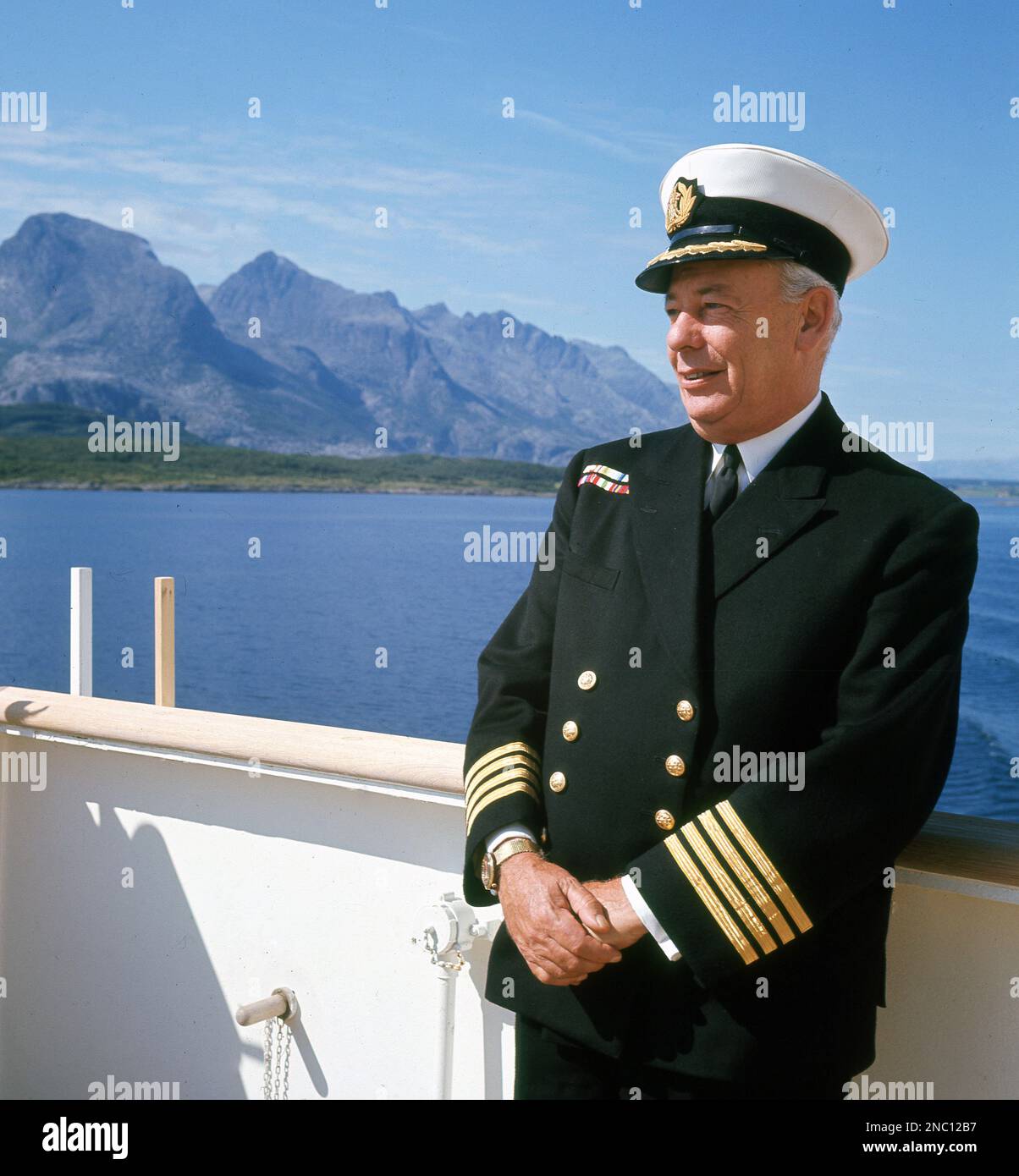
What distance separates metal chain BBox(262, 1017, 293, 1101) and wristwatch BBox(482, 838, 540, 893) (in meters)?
0.79

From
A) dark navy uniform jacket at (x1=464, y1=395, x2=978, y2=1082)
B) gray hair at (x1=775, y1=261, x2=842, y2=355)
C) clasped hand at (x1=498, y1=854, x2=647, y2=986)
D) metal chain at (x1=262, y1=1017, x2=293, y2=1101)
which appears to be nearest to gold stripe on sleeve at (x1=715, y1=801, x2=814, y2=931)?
dark navy uniform jacket at (x1=464, y1=395, x2=978, y2=1082)

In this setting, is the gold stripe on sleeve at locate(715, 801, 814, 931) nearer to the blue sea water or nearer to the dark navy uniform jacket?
the dark navy uniform jacket

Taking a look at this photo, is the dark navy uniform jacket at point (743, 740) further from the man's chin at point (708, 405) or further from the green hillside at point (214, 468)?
the green hillside at point (214, 468)

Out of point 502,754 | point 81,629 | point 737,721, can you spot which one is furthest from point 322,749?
point 81,629

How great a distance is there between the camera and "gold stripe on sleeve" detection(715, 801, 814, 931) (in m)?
1.37

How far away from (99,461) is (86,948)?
107m

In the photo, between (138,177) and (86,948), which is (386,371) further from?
(86,948)

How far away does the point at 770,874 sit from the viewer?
1373mm

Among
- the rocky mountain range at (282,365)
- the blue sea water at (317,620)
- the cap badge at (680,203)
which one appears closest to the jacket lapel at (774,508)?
the cap badge at (680,203)

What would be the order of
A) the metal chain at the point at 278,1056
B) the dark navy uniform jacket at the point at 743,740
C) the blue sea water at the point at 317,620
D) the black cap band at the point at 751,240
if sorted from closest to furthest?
the dark navy uniform jacket at the point at 743,740
the black cap band at the point at 751,240
the metal chain at the point at 278,1056
the blue sea water at the point at 317,620

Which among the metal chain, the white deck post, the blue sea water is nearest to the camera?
the metal chain

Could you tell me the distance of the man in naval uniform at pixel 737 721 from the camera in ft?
4.53

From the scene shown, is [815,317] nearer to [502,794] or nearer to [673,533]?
[673,533]

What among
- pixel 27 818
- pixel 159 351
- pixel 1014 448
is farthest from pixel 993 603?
pixel 159 351
